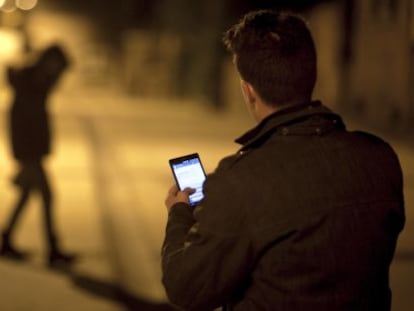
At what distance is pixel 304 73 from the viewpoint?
2.23 meters

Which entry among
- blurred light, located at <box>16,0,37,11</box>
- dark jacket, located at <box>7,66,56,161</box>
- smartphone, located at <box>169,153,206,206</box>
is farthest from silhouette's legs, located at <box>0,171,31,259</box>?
blurred light, located at <box>16,0,37,11</box>

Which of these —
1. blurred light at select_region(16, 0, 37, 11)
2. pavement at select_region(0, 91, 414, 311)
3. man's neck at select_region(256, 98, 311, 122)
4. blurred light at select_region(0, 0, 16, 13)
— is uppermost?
blurred light at select_region(16, 0, 37, 11)

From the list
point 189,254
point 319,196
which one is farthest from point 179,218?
point 319,196

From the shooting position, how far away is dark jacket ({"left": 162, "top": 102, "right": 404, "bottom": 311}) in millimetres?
2141

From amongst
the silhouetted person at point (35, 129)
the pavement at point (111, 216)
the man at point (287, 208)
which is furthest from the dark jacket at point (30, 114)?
the man at point (287, 208)

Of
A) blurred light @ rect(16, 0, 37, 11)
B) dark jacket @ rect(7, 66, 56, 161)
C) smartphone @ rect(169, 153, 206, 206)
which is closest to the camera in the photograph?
smartphone @ rect(169, 153, 206, 206)

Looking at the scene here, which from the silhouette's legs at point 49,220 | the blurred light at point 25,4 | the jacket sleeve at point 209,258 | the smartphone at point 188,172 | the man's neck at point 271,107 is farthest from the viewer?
the blurred light at point 25,4

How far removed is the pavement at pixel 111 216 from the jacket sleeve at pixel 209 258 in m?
3.71

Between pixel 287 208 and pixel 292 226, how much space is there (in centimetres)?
4

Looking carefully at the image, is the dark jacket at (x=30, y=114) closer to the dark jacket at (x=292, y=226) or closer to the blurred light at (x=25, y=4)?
the dark jacket at (x=292, y=226)

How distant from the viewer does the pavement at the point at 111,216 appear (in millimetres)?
6230

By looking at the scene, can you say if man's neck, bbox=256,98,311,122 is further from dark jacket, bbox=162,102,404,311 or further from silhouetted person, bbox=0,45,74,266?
silhouetted person, bbox=0,45,74,266

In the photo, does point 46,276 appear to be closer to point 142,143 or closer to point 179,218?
point 179,218

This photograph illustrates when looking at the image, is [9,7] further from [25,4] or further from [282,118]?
[282,118]
